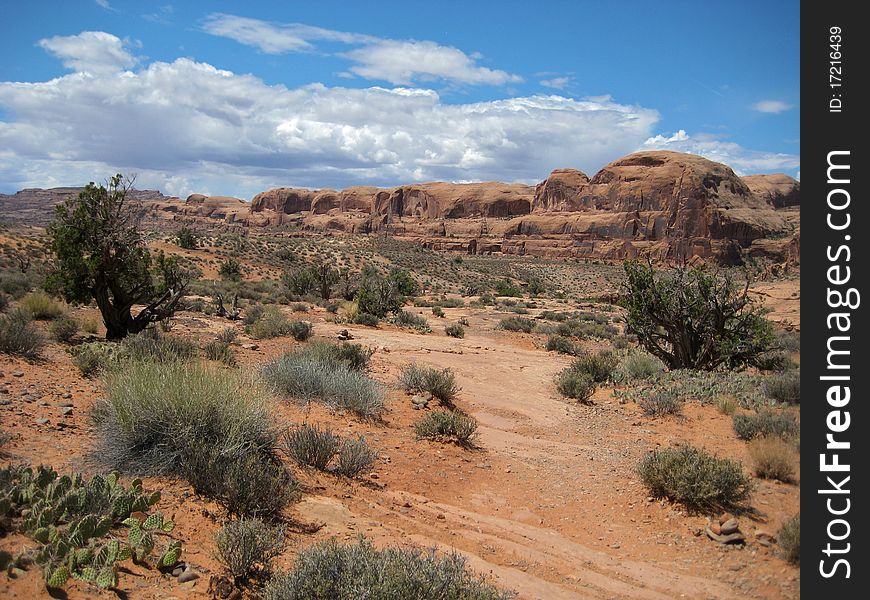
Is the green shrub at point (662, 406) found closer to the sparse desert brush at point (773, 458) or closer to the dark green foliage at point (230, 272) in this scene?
the sparse desert brush at point (773, 458)

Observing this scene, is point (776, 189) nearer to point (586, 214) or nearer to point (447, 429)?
point (586, 214)

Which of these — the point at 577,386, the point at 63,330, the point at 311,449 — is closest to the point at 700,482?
the point at 311,449

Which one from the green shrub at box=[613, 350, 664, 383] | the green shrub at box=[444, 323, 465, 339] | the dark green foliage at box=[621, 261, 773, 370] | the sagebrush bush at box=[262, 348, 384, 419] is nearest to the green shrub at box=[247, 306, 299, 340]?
the sagebrush bush at box=[262, 348, 384, 419]

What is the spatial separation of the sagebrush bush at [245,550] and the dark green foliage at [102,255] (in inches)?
353

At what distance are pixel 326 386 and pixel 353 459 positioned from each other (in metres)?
2.67

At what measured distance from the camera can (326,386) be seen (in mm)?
8547

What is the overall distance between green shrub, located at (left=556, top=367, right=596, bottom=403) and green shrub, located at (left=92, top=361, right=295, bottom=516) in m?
6.89

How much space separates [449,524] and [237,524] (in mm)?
2120

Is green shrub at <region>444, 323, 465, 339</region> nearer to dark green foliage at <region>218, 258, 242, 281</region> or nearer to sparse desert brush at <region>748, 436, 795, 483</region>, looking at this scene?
sparse desert brush at <region>748, 436, 795, 483</region>

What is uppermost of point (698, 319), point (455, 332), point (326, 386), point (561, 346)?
point (698, 319)

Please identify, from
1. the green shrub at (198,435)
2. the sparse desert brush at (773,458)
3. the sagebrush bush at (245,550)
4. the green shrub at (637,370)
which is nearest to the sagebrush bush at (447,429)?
the green shrub at (198,435)

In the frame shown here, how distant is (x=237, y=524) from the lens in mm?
3965

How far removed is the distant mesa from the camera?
80938mm

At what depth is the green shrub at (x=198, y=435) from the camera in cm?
464
